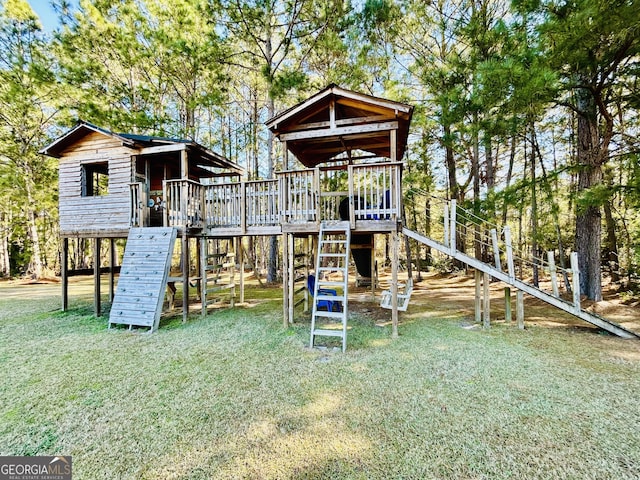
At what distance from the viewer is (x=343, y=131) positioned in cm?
623

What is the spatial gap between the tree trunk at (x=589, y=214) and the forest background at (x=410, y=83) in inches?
1.2

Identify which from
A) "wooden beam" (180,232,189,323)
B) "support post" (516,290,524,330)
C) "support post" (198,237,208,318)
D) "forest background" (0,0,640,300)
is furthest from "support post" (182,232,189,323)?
"support post" (516,290,524,330)

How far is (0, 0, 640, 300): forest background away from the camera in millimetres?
5918

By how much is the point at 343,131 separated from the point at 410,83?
697cm

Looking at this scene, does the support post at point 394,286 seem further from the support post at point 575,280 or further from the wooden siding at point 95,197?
the wooden siding at point 95,197

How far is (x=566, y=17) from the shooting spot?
5133 mm

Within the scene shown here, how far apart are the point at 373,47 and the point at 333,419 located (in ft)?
40.2

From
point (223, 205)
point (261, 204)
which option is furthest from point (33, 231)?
point (261, 204)

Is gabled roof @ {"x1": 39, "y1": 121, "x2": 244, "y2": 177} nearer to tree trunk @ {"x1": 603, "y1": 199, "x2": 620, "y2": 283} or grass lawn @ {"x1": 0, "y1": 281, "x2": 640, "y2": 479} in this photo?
grass lawn @ {"x1": 0, "y1": 281, "x2": 640, "y2": 479}

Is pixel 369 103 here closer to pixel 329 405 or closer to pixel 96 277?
pixel 329 405

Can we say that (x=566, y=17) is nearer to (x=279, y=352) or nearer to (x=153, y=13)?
(x=279, y=352)

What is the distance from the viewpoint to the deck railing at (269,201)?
604 centimetres

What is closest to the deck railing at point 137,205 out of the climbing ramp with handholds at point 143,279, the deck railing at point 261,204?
the climbing ramp with handholds at point 143,279

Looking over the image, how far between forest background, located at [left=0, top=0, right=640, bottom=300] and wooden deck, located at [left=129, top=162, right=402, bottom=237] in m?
3.35
